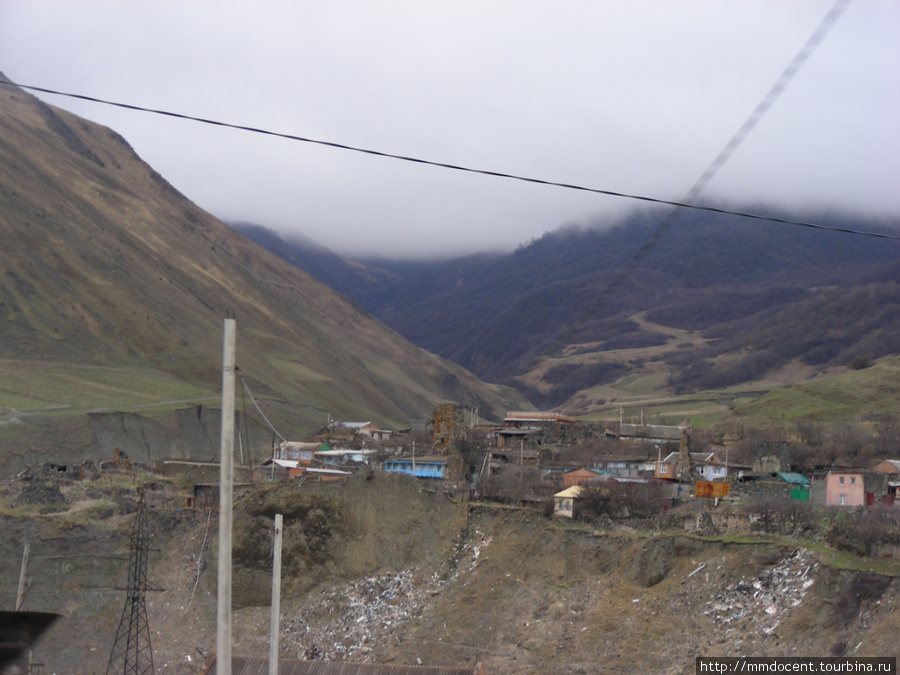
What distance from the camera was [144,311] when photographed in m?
105

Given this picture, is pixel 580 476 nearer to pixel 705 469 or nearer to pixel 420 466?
pixel 705 469

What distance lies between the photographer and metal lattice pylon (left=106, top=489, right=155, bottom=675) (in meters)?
31.3

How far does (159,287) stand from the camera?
372 ft

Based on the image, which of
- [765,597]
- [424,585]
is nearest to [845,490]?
[765,597]

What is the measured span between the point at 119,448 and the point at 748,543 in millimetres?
47508

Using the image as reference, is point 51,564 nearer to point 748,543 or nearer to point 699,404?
point 748,543

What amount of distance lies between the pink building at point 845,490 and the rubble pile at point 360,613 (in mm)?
14330

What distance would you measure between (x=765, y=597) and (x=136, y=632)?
767 inches

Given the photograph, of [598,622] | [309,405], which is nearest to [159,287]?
[309,405]

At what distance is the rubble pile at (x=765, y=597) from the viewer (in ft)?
90.9

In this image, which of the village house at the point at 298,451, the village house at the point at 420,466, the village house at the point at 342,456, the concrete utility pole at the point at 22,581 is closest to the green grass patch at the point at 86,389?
the village house at the point at 298,451

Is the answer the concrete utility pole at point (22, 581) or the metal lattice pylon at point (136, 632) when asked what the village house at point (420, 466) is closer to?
the metal lattice pylon at point (136, 632)

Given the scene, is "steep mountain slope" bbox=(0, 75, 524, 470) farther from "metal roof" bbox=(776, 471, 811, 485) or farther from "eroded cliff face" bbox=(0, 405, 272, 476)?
"metal roof" bbox=(776, 471, 811, 485)

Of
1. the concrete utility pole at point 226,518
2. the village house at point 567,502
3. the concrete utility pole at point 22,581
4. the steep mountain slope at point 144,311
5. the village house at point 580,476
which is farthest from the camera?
the steep mountain slope at point 144,311
